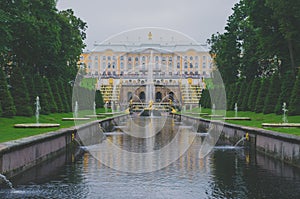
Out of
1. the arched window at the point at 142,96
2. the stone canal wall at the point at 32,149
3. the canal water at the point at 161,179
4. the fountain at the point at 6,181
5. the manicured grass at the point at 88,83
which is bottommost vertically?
the canal water at the point at 161,179

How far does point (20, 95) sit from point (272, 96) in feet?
49.6

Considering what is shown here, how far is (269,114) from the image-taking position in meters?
28.8

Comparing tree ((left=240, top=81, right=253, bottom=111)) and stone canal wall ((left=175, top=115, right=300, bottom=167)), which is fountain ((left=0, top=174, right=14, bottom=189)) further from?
tree ((left=240, top=81, right=253, bottom=111))

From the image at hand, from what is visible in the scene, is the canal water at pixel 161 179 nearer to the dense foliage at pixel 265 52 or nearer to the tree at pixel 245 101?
the dense foliage at pixel 265 52

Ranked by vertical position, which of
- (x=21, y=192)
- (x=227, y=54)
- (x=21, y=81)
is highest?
(x=227, y=54)

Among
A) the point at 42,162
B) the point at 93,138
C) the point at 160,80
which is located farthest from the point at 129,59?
the point at 42,162

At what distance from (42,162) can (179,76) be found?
Result: 98258 millimetres

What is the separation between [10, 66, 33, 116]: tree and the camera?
82.7ft

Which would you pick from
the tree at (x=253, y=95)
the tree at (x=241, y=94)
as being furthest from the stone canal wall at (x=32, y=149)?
the tree at (x=241, y=94)

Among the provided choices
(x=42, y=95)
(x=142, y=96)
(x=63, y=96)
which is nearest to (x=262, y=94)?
(x=42, y=95)

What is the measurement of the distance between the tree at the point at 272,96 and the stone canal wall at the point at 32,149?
14552 millimetres

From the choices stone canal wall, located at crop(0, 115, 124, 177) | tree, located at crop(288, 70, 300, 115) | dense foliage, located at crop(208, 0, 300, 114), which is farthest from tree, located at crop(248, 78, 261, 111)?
stone canal wall, located at crop(0, 115, 124, 177)

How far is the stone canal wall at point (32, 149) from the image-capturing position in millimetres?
10320

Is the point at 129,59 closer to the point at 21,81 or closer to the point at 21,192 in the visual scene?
the point at 21,81
